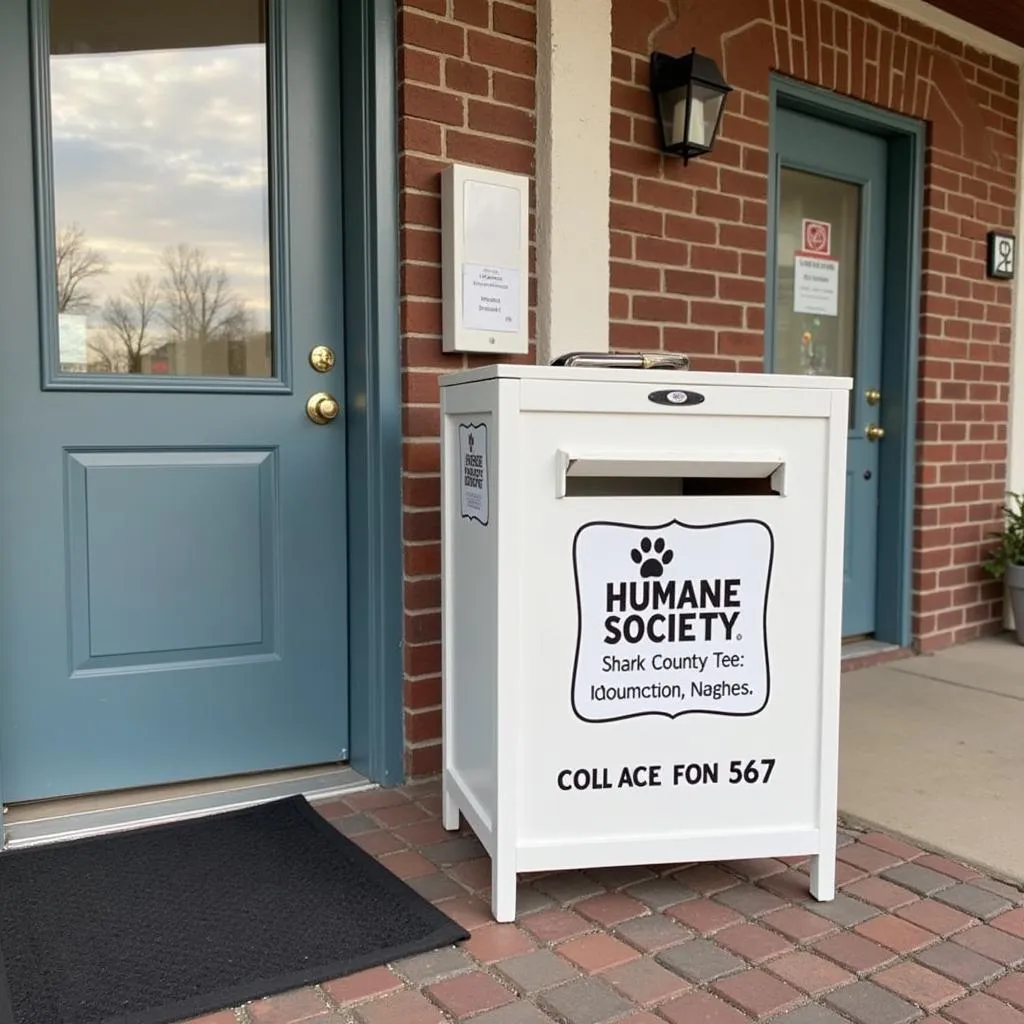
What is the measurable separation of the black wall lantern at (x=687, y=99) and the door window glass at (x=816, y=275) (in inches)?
33.4

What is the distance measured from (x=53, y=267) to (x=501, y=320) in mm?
1151

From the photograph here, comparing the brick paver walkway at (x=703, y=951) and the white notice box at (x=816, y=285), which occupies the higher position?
the white notice box at (x=816, y=285)

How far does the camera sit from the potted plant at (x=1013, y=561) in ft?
14.7

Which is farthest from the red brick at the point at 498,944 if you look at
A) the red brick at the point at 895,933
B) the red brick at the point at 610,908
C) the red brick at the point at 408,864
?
the red brick at the point at 895,933

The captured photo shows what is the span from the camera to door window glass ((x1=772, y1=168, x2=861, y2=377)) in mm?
4051

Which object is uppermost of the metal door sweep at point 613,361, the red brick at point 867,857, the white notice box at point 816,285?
the white notice box at point 816,285

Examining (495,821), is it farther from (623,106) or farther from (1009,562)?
(1009,562)

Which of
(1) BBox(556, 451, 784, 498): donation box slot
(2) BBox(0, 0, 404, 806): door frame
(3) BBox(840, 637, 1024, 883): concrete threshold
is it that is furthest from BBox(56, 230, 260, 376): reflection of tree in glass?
(3) BBox(840, 637, 1024, 883): concrete threshold

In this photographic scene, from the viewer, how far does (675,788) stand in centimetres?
214

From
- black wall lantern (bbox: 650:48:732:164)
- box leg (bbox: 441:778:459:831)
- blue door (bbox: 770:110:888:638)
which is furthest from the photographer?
blue door (bbox: 770:110:888:638)

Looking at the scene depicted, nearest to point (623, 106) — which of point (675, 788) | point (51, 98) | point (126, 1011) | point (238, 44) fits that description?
point (238, 44)

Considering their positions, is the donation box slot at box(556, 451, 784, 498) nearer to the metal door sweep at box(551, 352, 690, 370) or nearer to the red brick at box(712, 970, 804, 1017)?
the metal door sweep at box(551, 352, 690, 370)

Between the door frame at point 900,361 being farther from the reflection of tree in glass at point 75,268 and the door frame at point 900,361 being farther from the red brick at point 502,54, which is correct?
the reflection of tree in glass at point 75,268

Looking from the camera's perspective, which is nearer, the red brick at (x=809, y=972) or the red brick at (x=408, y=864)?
the red brick at (x=809, y=972)
